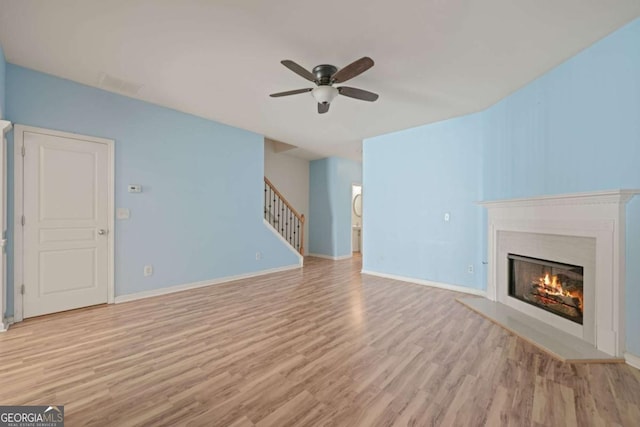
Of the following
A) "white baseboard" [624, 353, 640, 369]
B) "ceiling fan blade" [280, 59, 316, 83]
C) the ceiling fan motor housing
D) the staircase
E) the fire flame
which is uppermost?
the ceiling fan motor housing

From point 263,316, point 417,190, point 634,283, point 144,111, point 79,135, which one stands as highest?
point 144,111

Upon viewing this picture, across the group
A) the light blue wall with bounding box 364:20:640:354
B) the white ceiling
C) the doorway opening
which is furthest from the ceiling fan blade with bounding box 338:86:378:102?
the doorway opening

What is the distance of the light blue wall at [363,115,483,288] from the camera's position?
4152 mm

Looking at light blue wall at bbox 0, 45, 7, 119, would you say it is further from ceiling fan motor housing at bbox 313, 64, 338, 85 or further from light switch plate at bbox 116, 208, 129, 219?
ceiling fan motor housing at bbox 313, 64, 338, 85

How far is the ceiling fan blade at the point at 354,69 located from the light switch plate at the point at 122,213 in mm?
3256

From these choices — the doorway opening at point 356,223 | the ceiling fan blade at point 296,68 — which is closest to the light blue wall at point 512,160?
the ceiling fan blade at point 296,68

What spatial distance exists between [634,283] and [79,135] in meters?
5.87

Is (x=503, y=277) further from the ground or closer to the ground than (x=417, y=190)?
closer to the ground

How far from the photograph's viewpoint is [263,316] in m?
3.10

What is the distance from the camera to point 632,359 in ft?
6.98

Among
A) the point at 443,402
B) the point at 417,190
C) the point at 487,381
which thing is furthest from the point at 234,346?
the point at 417,190

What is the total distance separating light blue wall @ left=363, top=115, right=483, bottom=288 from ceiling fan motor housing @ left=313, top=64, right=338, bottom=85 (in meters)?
2.60

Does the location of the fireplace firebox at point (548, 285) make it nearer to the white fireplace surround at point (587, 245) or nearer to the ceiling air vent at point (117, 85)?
the white fireplace surround at point (587, 245)

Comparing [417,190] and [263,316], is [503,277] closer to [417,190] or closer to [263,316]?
[417,190]
